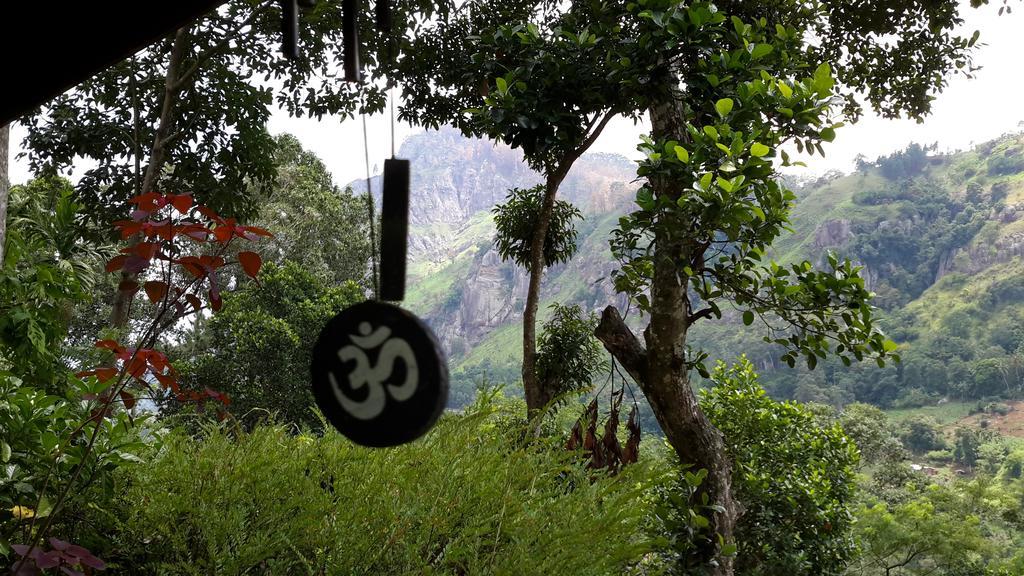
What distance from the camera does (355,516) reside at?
2098 millimetres

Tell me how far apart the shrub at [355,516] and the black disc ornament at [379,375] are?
39.4 inches

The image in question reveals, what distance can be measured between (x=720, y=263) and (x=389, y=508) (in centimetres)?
197

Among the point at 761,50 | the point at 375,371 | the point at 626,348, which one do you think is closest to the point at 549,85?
the point at 761,50

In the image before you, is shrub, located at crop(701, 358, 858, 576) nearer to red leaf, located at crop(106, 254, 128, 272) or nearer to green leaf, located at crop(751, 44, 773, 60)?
green leaf, located at crop(751, 44, 773, 60)

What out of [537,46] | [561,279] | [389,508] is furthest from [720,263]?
[561,279]

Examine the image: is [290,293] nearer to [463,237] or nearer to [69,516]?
[69,516]

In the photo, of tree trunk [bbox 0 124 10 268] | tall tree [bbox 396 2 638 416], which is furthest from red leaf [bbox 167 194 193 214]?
tall tree [bbox 396 2 638 416]

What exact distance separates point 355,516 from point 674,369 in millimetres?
1652

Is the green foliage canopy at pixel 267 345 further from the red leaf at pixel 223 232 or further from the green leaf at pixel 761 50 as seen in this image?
the red leaf at pixel 223 232

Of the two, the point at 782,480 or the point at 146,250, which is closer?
the point at 146,250

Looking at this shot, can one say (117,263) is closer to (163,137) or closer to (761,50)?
(761,50)

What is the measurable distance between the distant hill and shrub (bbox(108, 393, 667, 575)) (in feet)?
85.2

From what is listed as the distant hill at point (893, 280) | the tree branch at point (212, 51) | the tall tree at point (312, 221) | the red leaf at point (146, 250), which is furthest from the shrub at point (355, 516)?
the distant hill at point (893, 280)

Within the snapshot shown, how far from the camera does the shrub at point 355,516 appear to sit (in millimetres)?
2033
